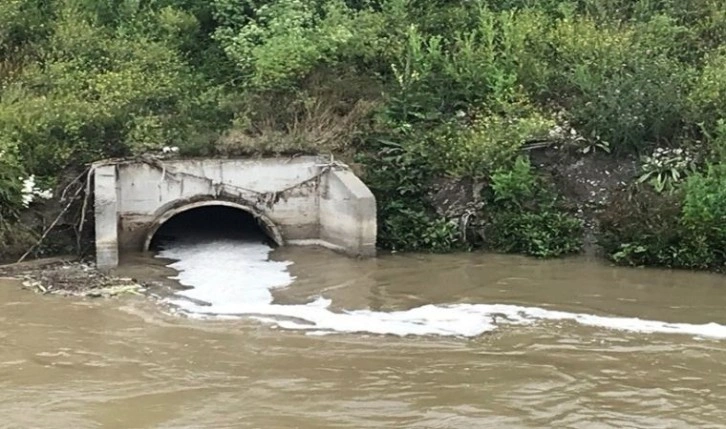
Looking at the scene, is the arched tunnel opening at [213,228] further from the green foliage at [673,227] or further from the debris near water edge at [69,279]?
the green foliage at [673,227]

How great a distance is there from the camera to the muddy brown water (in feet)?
27.2

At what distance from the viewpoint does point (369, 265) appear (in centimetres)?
1403

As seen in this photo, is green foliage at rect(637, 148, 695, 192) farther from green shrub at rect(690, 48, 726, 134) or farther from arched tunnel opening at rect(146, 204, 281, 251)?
arched tunnel opening at rect(146, 204, 281, 251)

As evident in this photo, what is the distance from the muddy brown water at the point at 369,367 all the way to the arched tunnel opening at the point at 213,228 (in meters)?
3.17

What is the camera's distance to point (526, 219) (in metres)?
14.7

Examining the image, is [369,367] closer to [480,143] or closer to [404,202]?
[404,202]

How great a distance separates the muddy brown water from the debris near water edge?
0.31m

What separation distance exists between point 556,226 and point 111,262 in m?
6.78

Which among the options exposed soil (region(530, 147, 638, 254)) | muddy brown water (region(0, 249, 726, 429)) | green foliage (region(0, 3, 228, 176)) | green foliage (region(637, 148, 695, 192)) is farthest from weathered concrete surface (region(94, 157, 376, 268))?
green foliage (region(637, 148, 695, 192))

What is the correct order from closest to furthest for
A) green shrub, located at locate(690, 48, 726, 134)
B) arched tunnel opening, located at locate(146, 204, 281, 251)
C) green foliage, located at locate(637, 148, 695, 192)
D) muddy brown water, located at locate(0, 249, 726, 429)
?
muddy brown water, located at locate(0, 249, 726, 429)
green foliage, located at locate(637, 148, 695, 192)
green shrub, located at locate(690, 48, 726, 134)
arched tunnel opening, located at locate(146, 204, 281, 251)

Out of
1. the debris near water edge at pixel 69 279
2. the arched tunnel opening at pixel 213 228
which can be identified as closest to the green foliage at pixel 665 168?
the arched tunnel opening at pixel 213 228

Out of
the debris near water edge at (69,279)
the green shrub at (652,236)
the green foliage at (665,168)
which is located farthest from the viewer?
the green foliage at (665,168)

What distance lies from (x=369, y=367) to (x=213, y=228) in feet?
27.0

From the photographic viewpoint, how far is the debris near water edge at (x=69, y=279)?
12.5 m
